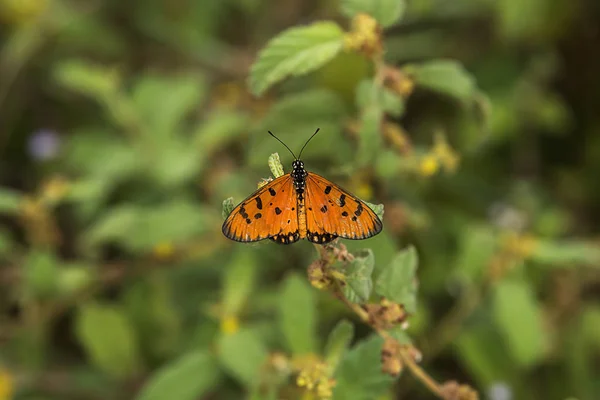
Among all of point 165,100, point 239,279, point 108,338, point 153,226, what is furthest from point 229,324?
point 165,100

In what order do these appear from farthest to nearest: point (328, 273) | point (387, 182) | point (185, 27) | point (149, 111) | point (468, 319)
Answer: point (185, 27), point (149, 111), point (468, 319), point (387, 182), point (328, 273)

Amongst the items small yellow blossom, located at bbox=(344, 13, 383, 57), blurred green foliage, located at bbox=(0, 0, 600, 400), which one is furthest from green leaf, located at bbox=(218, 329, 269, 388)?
small yellow blossom, located at bbox=(344, 13, 383, 57)

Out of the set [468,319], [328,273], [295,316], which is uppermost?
[468,319]

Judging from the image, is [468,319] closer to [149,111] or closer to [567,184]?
[567,184]

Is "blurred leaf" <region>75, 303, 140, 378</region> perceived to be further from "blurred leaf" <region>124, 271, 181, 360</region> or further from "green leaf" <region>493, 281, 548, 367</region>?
"green leaf" <region>493, 281, 548, 367</region>

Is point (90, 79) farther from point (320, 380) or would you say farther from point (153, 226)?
point (320, 380)

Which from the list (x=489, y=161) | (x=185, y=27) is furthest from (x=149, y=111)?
(x=489, y=161)
